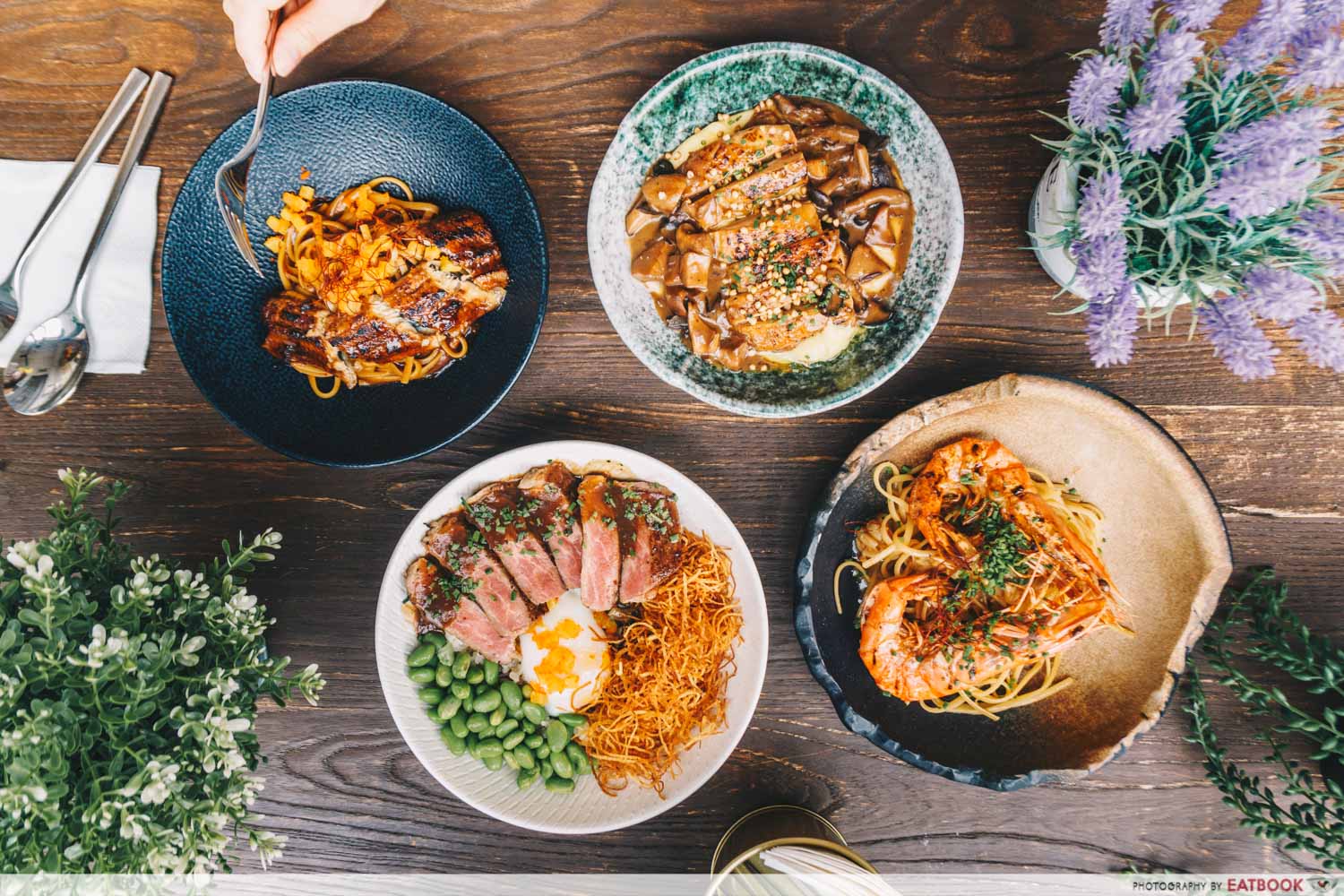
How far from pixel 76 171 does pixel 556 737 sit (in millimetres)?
2361

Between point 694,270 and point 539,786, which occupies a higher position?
point 694,270

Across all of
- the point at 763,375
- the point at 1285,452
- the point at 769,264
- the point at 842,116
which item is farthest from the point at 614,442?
the point at 1285,452

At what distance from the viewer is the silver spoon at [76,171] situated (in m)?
2.33

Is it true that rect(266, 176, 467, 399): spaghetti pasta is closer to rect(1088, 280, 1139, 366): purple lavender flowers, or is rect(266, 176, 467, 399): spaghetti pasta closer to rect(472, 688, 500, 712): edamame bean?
rect(472, 688, 500, 712): edamame bean

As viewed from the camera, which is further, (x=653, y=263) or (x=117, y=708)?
(x=653, y=263)

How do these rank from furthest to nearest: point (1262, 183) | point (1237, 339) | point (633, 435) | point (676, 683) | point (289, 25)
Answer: point (633, 435)
point (676, 683)
point (289, 25)
point (1237, 339)
point (1262, 183)

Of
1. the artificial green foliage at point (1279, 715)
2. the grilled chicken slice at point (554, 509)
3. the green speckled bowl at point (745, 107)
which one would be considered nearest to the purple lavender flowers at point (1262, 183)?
the green speckled bowl at point (745, 107)

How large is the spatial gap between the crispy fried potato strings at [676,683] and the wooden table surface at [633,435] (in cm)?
24

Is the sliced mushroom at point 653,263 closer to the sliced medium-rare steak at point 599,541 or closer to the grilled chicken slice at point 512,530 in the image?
the sliced medium-rare steak at point 599,541

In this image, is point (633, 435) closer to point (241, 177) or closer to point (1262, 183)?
point (241, 177)

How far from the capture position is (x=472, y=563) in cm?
234

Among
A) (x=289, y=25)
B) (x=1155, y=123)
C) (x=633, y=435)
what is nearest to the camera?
(x=1155, y=123)

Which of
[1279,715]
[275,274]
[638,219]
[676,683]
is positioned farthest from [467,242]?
[1279,715]

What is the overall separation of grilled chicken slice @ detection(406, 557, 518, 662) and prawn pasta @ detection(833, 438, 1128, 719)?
115cm
